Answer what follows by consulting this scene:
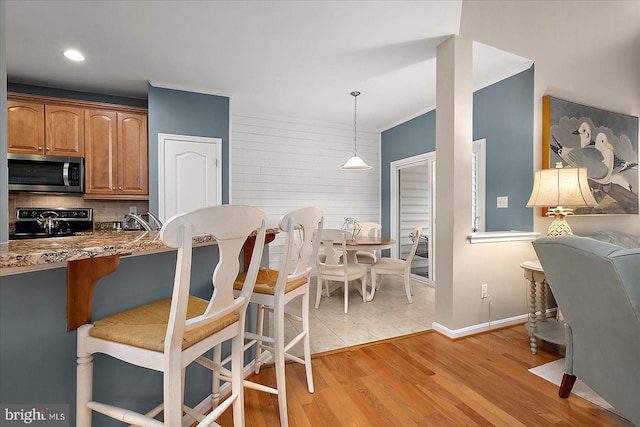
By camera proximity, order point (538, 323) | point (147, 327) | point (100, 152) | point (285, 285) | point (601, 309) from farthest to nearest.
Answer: point (100, 152) < point (538, 323) < point (285, 285) < point (601, 309) < point (147, 327)

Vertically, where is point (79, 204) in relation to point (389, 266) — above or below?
above

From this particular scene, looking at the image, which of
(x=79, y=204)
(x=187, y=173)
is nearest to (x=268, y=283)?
(x=187, y=173)

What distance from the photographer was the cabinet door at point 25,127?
321cm

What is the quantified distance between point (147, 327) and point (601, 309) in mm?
1913

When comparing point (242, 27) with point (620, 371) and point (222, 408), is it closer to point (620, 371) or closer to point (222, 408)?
point (222, 408)

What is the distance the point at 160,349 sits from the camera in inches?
35.1

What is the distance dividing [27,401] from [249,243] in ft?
3.67

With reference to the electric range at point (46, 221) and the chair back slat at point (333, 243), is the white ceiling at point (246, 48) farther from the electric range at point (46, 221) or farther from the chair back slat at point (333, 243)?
the chair back slat at point (333, 243)

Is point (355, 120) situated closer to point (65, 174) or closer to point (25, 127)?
point (65, 174)

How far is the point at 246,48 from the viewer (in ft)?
9.21

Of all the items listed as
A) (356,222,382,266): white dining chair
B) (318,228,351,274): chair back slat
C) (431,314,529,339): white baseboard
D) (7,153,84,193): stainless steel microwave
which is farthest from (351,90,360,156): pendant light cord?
(7,153,84,193): stainless steel microwave

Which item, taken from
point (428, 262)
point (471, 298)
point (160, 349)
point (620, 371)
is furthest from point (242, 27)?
point (428, 262)

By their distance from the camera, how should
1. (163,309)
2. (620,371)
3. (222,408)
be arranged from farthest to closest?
A: 1. (620,371)
2. (163,309)
3. (222,408)

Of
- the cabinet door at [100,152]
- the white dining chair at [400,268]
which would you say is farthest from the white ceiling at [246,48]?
the white dining chair at [400,268]
